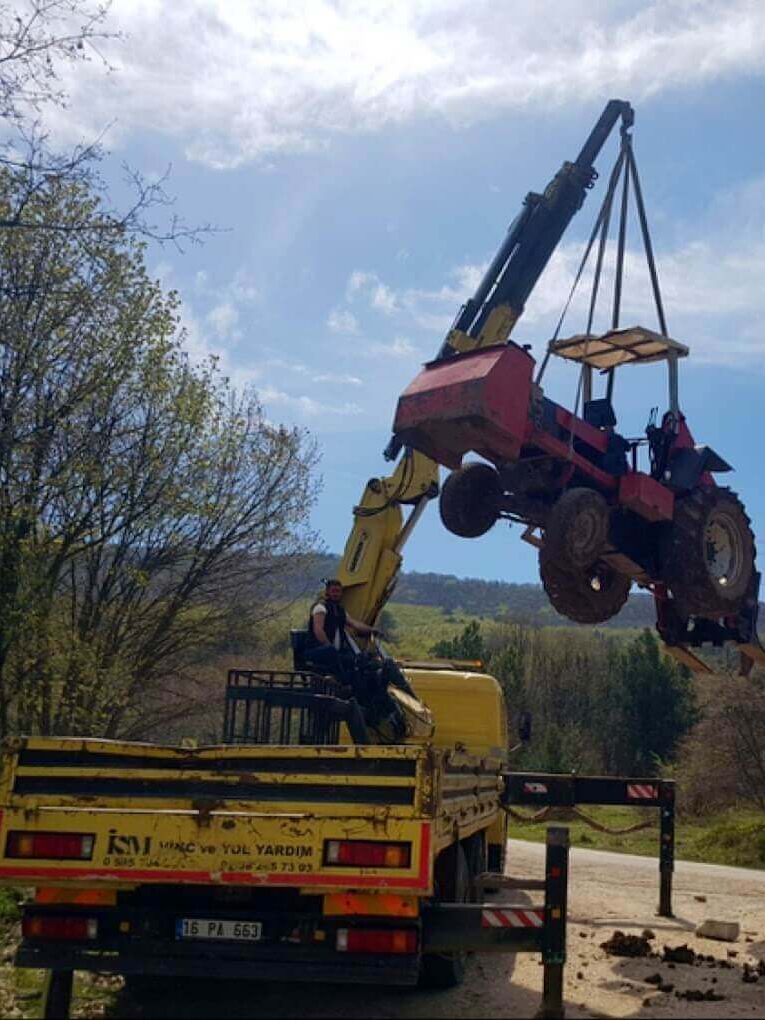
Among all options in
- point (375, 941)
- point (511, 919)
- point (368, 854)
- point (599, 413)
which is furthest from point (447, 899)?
point (599, 413)

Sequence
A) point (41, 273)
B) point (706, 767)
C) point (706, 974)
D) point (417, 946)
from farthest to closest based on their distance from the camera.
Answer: point (706, 767) → point (41, 273) → point (706, 974) → point (417, 946)

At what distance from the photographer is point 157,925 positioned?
6.29 metres

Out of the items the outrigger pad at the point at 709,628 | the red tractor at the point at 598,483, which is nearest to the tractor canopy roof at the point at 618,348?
the red tractor at the point at 598,483

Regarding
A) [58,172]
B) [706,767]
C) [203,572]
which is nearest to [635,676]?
[706,767]

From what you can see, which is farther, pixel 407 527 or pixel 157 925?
pixel 407 527

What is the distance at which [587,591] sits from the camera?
397 inches

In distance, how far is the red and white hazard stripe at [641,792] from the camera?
39.7 feet

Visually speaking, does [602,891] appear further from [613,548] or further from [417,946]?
[417,946]

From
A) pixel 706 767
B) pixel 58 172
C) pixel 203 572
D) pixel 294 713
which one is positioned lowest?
pixel 706 767

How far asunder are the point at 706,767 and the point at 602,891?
20626 mm

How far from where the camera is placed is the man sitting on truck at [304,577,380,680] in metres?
8.87

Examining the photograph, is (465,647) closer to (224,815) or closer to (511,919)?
(511,919)

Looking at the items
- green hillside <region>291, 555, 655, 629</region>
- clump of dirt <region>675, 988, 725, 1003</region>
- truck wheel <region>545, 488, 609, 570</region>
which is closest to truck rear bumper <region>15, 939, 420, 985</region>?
clump of dirt <region>675, 988, 725, 1003</region>

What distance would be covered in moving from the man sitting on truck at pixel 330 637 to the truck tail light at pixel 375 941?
115 inches
